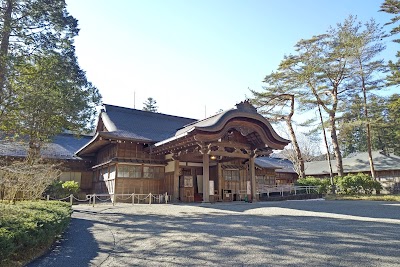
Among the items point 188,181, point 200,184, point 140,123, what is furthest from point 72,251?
point 140,123

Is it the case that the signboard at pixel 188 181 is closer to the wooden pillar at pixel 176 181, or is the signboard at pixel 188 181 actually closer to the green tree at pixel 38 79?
the wooden pillar at pixel 176 181

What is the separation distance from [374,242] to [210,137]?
27.4 ft

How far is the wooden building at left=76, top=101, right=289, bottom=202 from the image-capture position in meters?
13.7

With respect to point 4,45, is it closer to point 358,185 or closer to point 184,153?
point 184,153

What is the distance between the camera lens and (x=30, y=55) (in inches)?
430

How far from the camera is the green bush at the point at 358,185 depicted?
2069cm

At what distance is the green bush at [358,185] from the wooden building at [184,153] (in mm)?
7985

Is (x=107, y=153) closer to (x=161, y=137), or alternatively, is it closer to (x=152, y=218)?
(x=161, y=137)

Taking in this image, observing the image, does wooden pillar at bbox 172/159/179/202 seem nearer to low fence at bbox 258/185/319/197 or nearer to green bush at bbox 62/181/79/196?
green bush at bbox 62/181/79/196

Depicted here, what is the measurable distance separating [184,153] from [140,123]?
5451mm

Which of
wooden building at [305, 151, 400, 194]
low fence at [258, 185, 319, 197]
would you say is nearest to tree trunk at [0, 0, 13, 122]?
low fence at [258, 185, 319, 197]

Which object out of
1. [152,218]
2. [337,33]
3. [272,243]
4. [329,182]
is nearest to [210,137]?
[152,218]

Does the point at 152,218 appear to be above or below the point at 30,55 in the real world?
below

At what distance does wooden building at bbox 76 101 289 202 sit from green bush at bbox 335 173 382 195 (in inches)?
314
